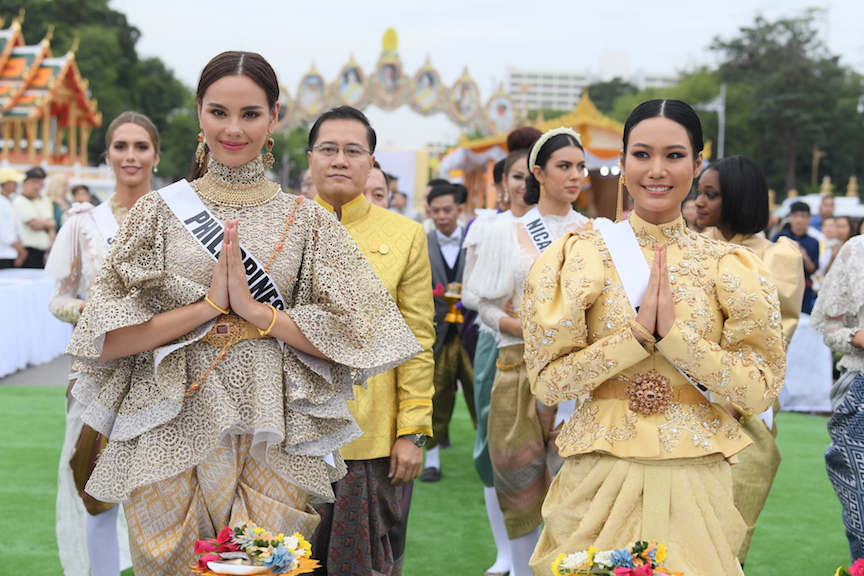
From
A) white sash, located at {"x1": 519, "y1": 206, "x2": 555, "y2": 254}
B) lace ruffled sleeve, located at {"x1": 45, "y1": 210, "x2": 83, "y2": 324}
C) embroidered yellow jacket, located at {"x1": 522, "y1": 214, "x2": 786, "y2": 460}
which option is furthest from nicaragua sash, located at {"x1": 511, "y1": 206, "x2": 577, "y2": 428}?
lace ruffled sleeve, located at {"x1": 45, "y1": 210, "x2": 83, "y2": 324}

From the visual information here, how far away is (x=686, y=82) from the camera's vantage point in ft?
185

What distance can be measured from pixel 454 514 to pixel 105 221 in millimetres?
2744

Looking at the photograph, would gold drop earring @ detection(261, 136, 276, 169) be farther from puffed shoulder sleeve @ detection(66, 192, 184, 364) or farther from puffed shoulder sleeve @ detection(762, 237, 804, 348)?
puffed shoulder sleeve @ detection(762, 237, 804, 348)

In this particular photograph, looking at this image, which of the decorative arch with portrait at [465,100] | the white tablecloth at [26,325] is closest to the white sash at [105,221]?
the white tablecloth at [26,325]

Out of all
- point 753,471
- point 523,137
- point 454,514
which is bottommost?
point 454,514

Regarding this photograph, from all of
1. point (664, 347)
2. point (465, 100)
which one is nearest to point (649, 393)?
point (664, 347)

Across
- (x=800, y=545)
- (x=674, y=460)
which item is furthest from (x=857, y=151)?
(x=674, y=460)

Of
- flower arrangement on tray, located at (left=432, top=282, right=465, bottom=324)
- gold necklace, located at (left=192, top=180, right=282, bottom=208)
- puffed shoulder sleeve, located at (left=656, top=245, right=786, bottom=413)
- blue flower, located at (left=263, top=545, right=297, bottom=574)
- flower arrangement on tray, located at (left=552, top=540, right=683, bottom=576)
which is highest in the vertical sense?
gold necklace, located at (left=192, top=180, right=282, bottom=208)

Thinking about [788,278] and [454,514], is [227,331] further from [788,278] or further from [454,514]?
[454,514]

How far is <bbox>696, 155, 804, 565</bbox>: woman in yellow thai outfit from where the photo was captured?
3.92m

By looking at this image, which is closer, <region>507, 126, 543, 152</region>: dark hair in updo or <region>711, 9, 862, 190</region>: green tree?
<region>507, 126, 543, 152</region>: dark hair in updo

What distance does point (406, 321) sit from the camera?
10.7 feet

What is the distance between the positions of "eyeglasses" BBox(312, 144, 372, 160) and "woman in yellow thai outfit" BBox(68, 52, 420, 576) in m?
0.83

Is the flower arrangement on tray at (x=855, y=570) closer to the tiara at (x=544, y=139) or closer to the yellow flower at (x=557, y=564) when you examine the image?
the yellow flower at (x=557, y=564)
